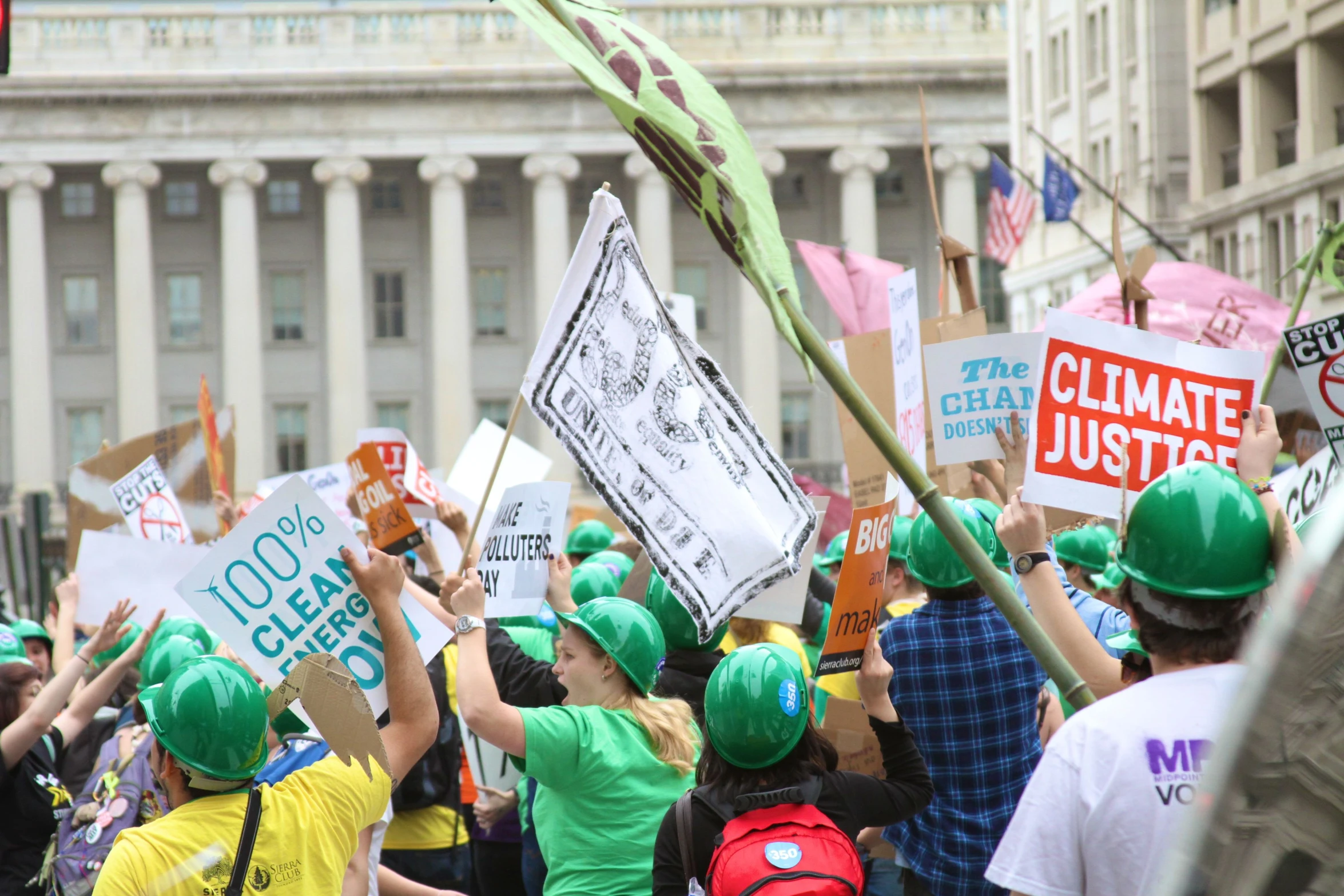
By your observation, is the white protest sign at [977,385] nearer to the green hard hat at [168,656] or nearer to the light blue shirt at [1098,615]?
the light blue shirt at [1098,615]

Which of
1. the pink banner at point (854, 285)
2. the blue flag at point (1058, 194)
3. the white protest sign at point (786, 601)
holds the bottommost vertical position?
the white protest sign at point (786, 601)

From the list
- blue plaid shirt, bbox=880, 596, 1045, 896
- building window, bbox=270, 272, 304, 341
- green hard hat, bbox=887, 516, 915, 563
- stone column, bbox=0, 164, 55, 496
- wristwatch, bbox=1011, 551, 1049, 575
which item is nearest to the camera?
wristwatch, bbox=1011, 551, 1049, 575

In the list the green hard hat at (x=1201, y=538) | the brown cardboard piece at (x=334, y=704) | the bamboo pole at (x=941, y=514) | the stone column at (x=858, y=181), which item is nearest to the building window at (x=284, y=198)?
the stone column at (x=858, y=181)

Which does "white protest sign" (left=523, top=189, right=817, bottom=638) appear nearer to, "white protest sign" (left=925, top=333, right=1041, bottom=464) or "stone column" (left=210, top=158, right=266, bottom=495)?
"white protest sign" (left=925, top=333, right=1041, bottom=464)

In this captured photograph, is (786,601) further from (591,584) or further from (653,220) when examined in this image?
(653,220)

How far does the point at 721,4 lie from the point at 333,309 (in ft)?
50.3

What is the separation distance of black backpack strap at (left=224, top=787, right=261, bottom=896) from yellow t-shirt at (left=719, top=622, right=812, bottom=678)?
6.91 ft

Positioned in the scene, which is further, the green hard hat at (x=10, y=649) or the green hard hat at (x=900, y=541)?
the green hard hat at (x=900, y=541)

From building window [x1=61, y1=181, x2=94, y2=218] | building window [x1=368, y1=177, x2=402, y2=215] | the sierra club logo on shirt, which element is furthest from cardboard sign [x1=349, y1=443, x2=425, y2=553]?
building window [x1=61, y1=181, x2=94, y2=218]

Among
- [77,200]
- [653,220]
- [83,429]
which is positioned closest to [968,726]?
[653,220]

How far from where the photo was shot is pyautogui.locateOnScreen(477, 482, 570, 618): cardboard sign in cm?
501

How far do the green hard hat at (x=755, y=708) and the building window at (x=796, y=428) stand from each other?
45.4m

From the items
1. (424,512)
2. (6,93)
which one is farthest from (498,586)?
(6,93)

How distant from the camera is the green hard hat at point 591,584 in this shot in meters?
5.88
